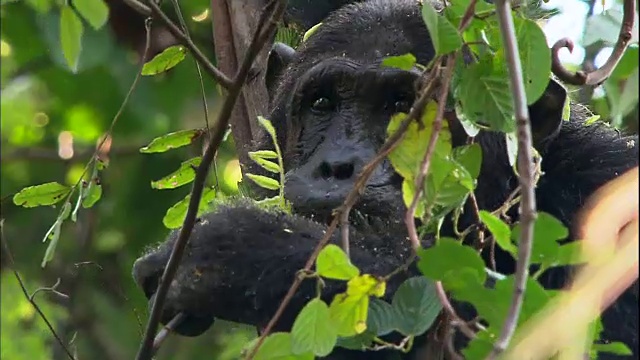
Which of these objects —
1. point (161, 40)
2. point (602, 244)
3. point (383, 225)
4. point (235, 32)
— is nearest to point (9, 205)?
point (161, 40)

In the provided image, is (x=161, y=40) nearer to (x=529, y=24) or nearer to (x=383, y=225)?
(x=383, y=225)

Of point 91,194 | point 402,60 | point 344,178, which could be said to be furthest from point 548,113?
point 402,60

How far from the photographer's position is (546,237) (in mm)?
1324

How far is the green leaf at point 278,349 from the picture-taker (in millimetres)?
1515

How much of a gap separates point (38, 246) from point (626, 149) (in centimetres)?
295

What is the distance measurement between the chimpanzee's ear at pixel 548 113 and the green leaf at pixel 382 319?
3.47 feet

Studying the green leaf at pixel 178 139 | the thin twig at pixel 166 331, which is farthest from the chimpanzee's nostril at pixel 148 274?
the green leaf at pixel 178 139

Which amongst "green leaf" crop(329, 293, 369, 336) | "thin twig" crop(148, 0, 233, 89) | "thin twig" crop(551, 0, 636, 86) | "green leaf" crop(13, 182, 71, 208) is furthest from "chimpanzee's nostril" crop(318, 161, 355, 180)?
"green leaf" crop(329, 293, 369, 336)

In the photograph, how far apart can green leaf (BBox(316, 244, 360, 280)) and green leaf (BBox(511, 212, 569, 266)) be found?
0.71 ft

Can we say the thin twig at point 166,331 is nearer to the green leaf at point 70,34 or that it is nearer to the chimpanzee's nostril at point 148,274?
the chimpanzee's nostril at point 148,274

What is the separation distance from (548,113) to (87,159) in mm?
2815

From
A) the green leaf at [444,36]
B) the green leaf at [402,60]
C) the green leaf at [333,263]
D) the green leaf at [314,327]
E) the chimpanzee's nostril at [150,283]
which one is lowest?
the chimpanzee's nostril at [150,283]

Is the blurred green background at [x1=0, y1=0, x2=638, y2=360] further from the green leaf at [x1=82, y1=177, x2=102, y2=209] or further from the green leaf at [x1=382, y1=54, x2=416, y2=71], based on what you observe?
the green leaf at [x1=382, y1=54, x2=416, y2=71]

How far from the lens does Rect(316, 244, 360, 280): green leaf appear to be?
1424mm
